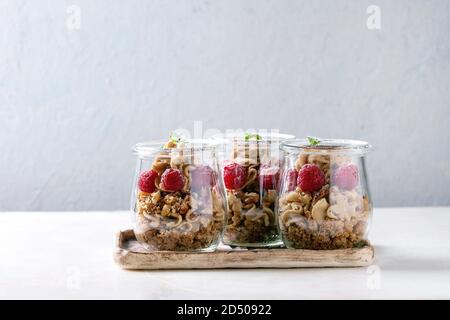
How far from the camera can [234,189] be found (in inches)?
44.4

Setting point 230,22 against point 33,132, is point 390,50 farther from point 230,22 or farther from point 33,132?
point 33,132

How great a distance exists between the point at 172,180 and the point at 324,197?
219 millimetres

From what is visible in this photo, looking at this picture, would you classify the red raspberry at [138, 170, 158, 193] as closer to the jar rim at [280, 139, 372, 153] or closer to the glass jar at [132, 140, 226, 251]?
the glass jar at [132, 140, 226, 251]

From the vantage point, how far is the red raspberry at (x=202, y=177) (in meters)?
1.06

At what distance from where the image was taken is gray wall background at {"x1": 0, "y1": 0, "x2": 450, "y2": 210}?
5.90 ft

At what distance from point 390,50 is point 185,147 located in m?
0.92

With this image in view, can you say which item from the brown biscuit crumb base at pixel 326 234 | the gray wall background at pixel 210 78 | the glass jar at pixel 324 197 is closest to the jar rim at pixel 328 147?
the glass jar at pixel 324 197

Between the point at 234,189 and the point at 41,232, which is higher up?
Answer: the point at 234,189

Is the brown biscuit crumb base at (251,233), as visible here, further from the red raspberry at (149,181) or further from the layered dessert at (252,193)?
the red raspberry at (149,181)

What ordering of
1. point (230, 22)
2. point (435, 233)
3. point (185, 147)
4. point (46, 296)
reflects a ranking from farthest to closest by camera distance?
point (230, 22) < point (435, 233) < point (185, 147) < point (46, 296)

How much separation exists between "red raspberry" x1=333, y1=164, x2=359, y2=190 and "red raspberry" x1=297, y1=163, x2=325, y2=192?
0.07 feet

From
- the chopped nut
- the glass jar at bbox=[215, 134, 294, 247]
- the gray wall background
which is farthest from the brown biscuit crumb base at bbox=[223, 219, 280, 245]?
the gray wall background

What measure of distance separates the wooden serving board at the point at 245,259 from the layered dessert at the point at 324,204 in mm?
25

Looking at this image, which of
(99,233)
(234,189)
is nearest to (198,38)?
(99,233)
